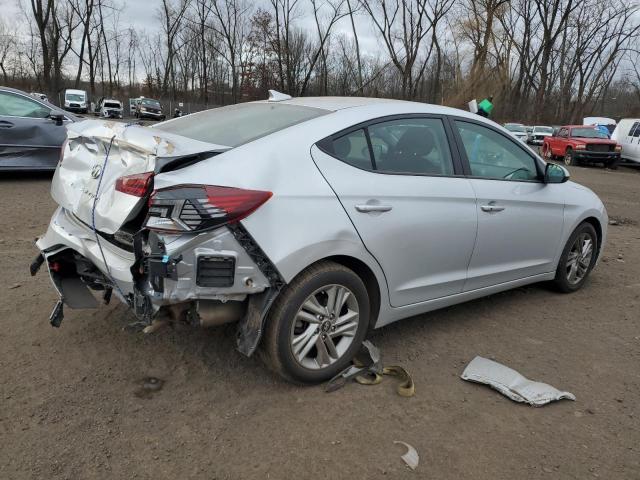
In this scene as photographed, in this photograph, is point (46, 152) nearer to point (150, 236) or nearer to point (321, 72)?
point (150, 236)

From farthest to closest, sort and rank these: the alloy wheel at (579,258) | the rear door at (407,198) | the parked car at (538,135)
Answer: the parked car at (538,135) → the alloy wheel at (579,258) → the rear door at (407,198)

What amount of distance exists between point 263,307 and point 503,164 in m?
2.37

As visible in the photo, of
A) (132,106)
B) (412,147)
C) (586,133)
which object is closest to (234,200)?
(412,147)

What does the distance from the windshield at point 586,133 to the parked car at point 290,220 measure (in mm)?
20829

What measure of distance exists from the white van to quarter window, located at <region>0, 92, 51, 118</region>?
21.0 metres

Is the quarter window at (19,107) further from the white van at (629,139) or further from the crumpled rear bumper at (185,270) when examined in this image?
the white van at (629,139)

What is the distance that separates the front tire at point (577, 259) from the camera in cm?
474

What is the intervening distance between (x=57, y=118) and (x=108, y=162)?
6.86m

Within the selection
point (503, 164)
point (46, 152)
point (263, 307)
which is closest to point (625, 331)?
point (503, 164)

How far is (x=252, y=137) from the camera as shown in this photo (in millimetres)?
3014

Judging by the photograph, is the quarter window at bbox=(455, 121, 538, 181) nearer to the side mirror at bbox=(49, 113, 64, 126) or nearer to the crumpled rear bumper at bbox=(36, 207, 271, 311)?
the crumpled rear bumper at bbox=(36, 207, 271, 311)

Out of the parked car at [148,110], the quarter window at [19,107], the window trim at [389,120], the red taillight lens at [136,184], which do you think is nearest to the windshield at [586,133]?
the quarter window at [19,107]

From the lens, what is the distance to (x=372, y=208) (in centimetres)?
305

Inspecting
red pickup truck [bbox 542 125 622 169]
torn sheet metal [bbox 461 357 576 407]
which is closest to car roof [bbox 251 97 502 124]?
torn sheet metal [bbox 461 357 576 407]
